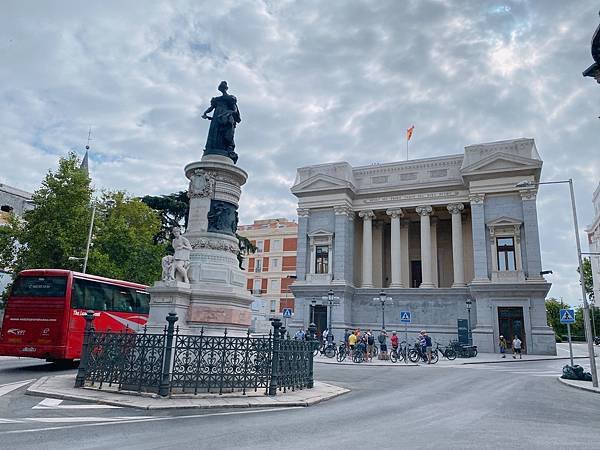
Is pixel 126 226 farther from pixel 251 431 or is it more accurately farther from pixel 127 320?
pixel 251 431

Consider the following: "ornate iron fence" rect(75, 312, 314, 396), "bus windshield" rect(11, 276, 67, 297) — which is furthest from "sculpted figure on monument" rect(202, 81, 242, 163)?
"bus windshield" rect(11, 276, 67, 297)

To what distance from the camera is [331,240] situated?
4306 centimetres

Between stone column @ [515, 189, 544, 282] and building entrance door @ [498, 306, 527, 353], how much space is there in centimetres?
283

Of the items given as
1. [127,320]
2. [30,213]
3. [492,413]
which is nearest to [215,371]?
[492,413]

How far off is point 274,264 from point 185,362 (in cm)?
5538

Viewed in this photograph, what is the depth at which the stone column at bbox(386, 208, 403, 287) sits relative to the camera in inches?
1630

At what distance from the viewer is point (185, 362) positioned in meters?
9.63

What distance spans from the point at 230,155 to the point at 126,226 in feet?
77.5

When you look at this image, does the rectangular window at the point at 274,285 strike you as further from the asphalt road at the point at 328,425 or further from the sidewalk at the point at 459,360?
the asphalt road at the point at 328,425

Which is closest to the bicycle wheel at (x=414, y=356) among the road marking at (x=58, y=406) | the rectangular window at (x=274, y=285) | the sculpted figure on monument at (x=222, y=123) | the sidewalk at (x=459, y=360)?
the sidewalk at (x=459, y=360)

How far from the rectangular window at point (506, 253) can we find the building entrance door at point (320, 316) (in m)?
15.2

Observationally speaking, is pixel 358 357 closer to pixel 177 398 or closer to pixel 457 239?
pixel 177 398

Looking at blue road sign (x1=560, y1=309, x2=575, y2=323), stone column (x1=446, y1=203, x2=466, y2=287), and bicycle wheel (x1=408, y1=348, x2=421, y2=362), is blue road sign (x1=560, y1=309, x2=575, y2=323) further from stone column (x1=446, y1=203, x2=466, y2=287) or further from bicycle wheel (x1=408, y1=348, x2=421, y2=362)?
stone column (x1=446, y1=203, x2=466, y2=287)

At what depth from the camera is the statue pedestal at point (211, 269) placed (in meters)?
11.6
